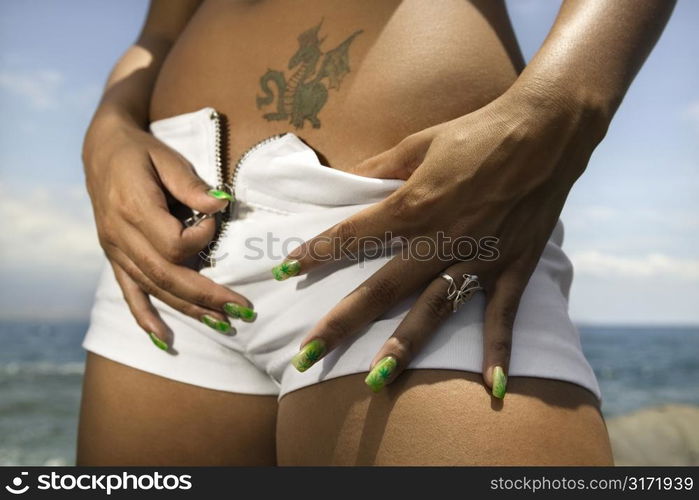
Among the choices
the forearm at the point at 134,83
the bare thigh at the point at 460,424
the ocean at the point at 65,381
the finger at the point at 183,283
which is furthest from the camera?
the ocean at the point at 65,381

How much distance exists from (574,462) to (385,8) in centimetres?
70

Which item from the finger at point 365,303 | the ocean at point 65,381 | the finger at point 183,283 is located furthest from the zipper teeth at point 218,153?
the ocean at point 65,381

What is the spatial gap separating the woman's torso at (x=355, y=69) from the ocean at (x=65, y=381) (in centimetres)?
A: 632

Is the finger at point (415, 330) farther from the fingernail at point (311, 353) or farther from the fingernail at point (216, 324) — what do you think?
the fingernail at point (216, 324)

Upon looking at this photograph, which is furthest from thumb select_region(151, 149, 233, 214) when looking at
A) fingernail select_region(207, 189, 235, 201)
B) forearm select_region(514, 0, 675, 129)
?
forearm select_region(514, 0, 675, 129)

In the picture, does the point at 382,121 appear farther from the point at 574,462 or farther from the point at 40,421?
the point at 40,421

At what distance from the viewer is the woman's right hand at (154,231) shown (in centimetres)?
97

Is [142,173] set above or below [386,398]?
above

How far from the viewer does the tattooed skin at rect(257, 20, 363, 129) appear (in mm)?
A: 952

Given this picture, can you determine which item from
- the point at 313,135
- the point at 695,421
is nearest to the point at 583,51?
the point at 313,135

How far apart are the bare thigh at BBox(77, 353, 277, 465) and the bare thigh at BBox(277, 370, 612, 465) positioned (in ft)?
0.92

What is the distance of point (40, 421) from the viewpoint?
821 cm

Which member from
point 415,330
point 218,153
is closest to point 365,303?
point 415,330
